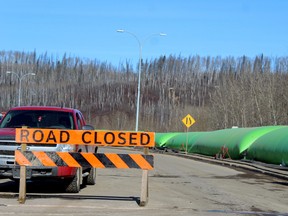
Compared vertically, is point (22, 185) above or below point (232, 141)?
below

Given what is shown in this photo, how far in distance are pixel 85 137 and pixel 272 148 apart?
17.7m

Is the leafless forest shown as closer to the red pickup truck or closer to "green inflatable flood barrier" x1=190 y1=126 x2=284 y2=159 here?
"green inflatable flood barrier" x1=190 y1=126 x2=284 y2=159

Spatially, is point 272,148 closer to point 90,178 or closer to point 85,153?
point 90,178

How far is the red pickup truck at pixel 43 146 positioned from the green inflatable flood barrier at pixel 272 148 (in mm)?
13353

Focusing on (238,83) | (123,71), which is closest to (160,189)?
(238,83)

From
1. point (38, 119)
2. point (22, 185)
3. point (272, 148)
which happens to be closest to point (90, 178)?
point (38, 119)

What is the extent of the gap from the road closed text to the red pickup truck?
3.91 feet

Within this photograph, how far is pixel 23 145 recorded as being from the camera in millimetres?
10016

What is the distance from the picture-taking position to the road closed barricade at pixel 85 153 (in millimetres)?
9805

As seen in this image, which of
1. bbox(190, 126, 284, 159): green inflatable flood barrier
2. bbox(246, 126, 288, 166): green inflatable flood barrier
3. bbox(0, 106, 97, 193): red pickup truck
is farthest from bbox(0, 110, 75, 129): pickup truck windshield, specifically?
bbox(190, 126, 284, 159): green inflatable flood barrier

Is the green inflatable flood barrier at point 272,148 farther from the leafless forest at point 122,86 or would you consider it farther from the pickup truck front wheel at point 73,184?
the leafless forest at point 122,86

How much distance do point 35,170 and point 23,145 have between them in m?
1.08

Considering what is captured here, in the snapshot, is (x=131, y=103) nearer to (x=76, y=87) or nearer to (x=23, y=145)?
(x=76, y=87)

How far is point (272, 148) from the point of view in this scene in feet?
84.4
